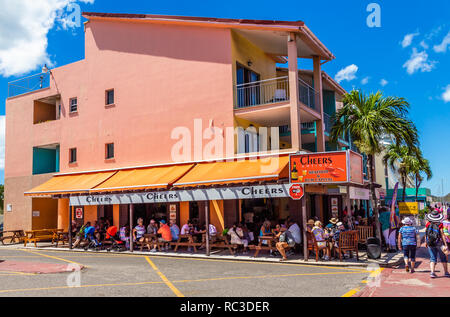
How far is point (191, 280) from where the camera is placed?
10570mm

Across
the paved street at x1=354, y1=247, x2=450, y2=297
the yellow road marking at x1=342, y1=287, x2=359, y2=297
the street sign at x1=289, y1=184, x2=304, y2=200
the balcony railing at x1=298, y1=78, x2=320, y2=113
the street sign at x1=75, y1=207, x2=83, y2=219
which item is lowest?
the paved street at x1=354, y1=247, x2=450, y2=297

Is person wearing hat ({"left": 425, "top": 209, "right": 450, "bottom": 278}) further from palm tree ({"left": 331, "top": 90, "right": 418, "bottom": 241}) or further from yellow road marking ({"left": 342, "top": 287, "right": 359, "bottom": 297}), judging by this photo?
palm tree ({"left": 331, "top": 90, "right": 418, "bottom": 241})

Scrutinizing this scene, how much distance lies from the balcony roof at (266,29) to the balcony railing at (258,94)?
1867 mm

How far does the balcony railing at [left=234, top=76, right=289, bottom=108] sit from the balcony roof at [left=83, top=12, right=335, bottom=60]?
1.87 m

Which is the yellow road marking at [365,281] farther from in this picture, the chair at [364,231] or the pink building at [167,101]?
the pink building at [167,101]

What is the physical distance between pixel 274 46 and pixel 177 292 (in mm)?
15212

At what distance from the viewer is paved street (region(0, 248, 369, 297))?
8953mm

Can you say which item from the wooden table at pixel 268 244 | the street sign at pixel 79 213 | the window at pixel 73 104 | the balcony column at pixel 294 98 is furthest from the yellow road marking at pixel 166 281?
the window at pixel 73 104

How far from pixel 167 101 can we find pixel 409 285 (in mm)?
14231

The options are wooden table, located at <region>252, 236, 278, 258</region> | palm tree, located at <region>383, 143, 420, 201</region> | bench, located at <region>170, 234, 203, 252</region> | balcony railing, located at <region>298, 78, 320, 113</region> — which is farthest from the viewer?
palm tree, located at <region>383, 143, 420, 201</region>

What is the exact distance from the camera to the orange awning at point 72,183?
66.0ft

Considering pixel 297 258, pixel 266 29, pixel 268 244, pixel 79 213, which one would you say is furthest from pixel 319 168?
pixel 79 213

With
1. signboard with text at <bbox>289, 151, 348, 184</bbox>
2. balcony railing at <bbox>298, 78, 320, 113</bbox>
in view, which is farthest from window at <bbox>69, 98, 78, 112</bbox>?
signboard with text at <bbox>289, 151, 348, 184</bbox>
